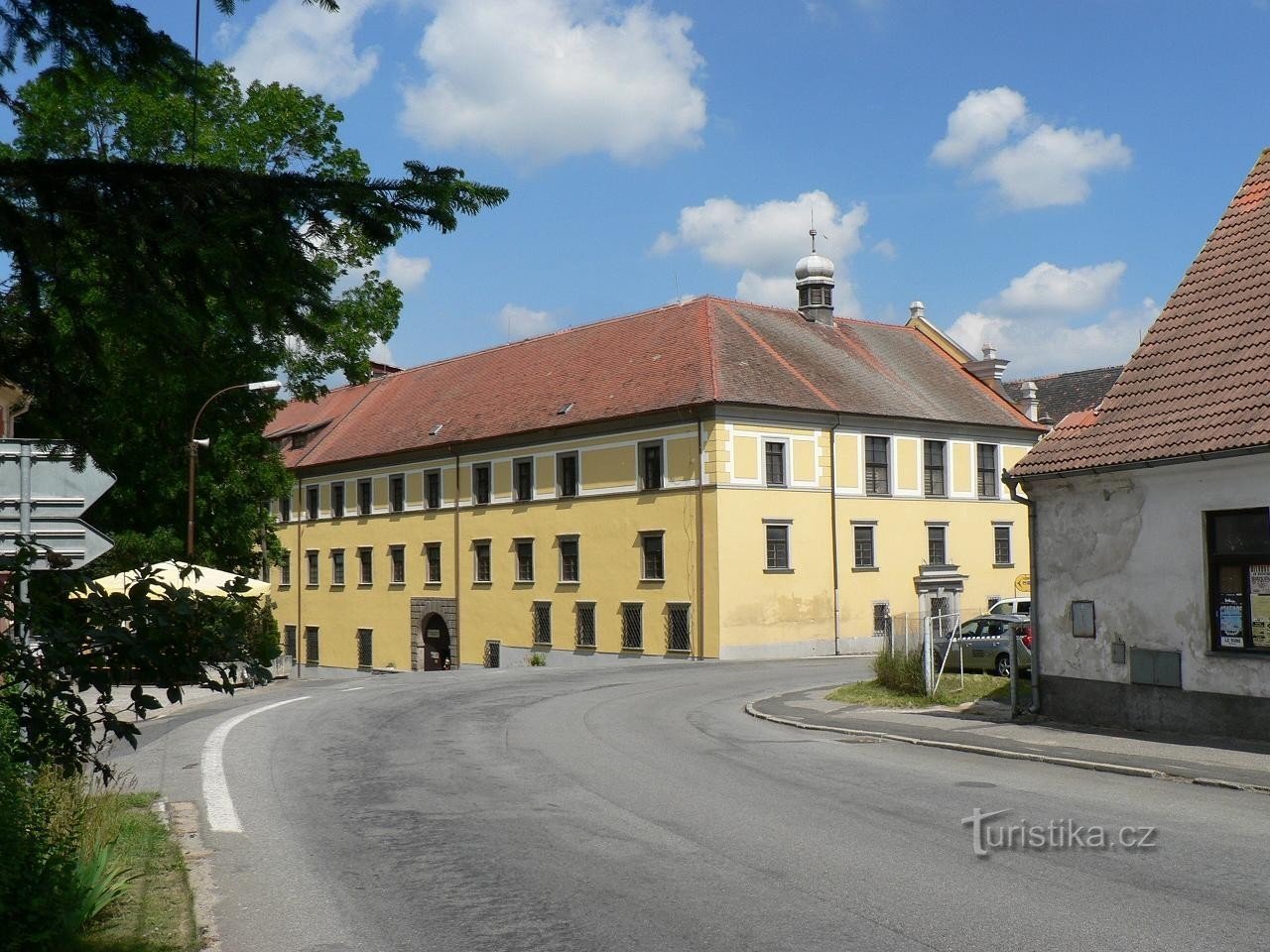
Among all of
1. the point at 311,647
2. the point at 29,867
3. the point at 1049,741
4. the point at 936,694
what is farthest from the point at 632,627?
the point at 29,867

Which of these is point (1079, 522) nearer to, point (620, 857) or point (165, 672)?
point (620, 857)

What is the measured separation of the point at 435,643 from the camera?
173 feet

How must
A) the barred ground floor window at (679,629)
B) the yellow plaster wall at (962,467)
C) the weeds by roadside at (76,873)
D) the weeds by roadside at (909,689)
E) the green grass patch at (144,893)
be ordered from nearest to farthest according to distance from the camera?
the weeds by roadside at (76,873)
the green grass patch at (144,893)
the weeds by roadside at (909,689)
the barred ground floor window at (679,629)
the yellow plaster wall at (962,467)

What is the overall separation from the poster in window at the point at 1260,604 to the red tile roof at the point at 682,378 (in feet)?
84.1

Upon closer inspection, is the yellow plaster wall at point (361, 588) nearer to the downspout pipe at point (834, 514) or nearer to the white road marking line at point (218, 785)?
the downspout pipe at point (834, 514)

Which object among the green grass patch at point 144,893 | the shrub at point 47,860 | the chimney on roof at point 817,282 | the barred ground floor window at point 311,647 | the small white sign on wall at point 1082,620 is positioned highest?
the chimney on roof at point 817,282

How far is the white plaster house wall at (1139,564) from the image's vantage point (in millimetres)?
15852

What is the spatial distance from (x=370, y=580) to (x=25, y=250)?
5125 cm

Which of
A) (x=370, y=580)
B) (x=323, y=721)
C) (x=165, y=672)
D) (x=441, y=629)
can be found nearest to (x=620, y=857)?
(x=165, y=672)

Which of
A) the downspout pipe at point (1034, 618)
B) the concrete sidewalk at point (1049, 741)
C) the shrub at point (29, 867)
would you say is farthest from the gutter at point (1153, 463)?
the shrub at point (29, 867)

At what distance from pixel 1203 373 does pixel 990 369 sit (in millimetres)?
35449

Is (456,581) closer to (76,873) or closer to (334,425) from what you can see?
(334,425)

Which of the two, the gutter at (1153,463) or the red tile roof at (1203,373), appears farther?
the red tile roof at (1203,373)

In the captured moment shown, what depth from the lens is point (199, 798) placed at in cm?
1255
